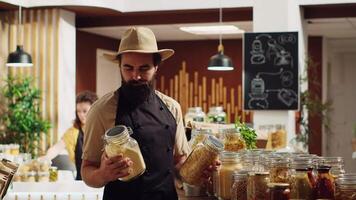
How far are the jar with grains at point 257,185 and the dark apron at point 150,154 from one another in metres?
0.66

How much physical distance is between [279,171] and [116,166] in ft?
1.90

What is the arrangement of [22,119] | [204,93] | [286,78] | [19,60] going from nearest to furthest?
1. [19,60]
2. [286,78]
3. [22,119]
4. [204,93]

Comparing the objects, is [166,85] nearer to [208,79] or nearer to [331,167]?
[208,79]

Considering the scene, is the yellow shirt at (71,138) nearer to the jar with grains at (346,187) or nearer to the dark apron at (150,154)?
the dark apron at (150,154)

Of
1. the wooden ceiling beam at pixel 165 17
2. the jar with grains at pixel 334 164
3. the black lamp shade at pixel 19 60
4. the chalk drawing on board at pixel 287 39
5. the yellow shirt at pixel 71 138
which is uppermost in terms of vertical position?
the wooden ceiling beam at pixel 165 17

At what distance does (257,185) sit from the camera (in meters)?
2.17

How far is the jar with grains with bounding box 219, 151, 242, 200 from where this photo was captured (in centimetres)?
253

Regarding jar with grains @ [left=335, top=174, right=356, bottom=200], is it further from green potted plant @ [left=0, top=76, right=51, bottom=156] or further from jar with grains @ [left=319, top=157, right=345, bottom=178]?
green potted plant @ [left=0, top=76, right=51, bottom=156]

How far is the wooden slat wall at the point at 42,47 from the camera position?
31.8ft

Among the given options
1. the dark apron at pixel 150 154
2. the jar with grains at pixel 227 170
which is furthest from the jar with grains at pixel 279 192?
the dark apron at pixel 150 154

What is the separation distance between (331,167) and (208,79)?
35.5ft

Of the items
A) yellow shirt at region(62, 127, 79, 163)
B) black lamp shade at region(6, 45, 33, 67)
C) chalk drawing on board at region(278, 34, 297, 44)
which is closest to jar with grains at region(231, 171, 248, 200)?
yellow shirt at region(62, 127, 79, 163)

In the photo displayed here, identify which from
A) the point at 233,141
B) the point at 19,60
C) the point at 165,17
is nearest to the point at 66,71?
the point at 165,17

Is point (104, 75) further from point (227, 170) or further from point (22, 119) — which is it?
point (227, 170)
